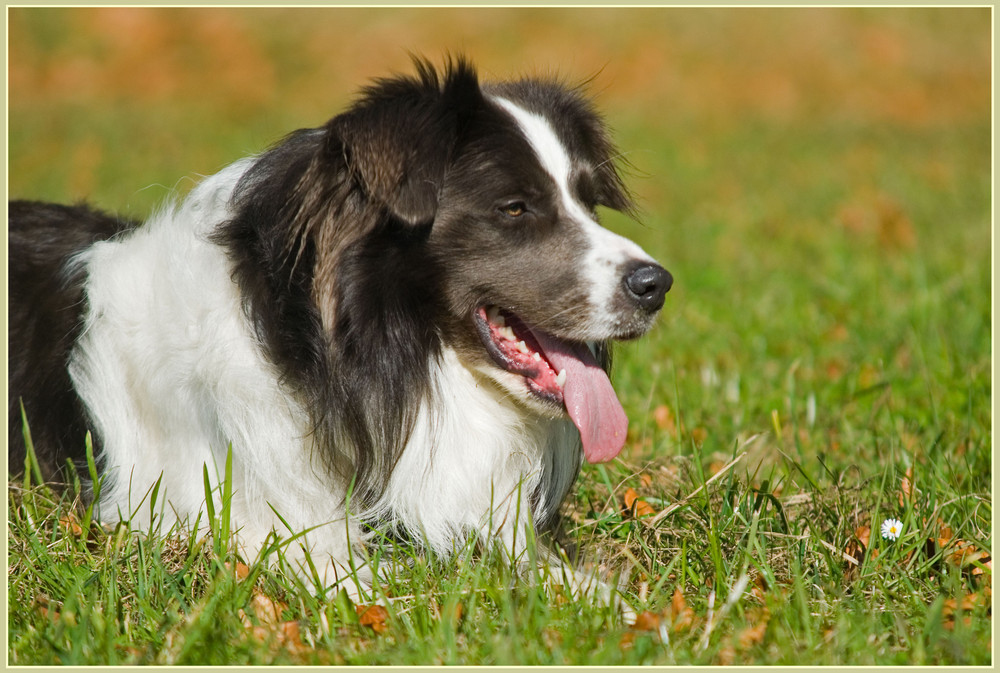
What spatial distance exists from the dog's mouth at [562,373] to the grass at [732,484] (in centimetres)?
30

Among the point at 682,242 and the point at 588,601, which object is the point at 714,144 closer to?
the point at 682,242

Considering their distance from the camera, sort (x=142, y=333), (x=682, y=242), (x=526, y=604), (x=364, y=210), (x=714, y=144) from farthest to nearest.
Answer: (x=714, y=144) < (x=682, y=242) < (x=142, y=333) < (x=364, y=210) < (x=526, y=604)

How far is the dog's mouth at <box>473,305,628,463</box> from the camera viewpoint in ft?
9.73

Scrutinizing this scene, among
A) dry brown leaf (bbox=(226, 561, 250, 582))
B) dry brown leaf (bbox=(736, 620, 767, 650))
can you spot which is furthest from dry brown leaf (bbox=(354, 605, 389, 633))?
dry brown leaf (bbox=(736, 620, 767, 650))

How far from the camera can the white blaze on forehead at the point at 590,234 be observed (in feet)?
9.51

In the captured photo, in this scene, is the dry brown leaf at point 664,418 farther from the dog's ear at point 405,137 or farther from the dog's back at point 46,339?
the dog's back at point 46,339

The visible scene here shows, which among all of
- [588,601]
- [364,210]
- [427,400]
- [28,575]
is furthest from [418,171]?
[28,575]

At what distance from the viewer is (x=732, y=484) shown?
3250mm

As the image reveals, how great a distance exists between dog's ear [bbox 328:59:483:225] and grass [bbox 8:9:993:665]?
0.96 metres

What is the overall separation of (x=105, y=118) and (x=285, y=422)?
41.5 ft

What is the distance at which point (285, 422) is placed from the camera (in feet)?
9.50

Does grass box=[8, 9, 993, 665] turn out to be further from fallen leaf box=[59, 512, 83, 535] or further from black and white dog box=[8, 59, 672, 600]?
black and white dog box=[8, 59, 672, 600]

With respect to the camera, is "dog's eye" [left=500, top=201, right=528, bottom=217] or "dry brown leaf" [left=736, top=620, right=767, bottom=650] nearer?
"dry brown leaf" [left=736, top=620, right=767, bottom=650]

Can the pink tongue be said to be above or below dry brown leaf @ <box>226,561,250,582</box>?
above
